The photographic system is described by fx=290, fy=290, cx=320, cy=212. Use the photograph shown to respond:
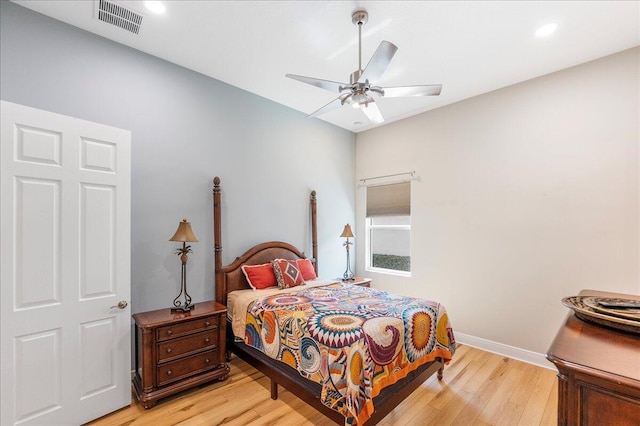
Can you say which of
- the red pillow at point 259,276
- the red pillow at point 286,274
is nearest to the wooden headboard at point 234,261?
the red pillow at point 259,276

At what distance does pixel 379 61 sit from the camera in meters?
1.99

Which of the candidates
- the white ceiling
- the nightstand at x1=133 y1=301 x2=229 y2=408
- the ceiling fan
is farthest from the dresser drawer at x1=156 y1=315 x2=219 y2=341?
the white ceiling

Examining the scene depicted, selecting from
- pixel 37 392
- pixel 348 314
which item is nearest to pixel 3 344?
pixel 37 392

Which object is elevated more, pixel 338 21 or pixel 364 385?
pixel 338 21

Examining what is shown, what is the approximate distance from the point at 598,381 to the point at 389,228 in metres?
3.84

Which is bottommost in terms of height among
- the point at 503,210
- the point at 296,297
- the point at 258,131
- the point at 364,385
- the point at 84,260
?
the point at 364,385

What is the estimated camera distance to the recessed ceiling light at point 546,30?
243cm

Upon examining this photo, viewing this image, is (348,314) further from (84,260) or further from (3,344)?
(3,344)

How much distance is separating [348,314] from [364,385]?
574mm

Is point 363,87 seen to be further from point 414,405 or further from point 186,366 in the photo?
point 186,366

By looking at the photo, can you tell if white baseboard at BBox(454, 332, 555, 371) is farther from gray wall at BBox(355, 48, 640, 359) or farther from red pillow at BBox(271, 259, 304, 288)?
red pillow at BBox(271, 259, 304, 288)

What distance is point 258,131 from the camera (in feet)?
12.4

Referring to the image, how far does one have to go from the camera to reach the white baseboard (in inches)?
122

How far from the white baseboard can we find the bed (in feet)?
3.42
